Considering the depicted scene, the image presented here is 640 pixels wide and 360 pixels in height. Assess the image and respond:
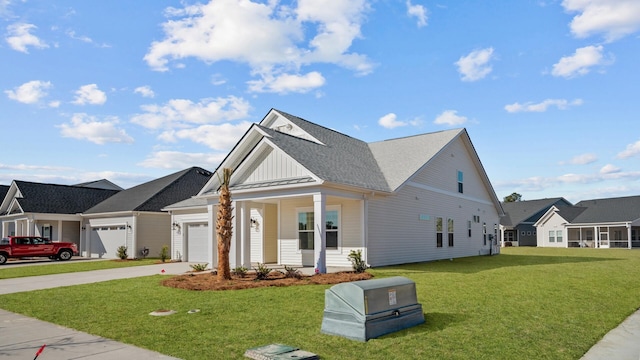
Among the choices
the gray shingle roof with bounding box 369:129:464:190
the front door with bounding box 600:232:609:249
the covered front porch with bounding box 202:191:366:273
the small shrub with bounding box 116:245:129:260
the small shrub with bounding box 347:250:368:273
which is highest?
the gray shingle roof with bounding box 369:129:464:190

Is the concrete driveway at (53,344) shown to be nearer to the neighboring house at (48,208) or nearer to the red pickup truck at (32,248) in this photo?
the red pickup truck at (32,248)

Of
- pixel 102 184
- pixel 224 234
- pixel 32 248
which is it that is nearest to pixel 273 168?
pixel 224 234

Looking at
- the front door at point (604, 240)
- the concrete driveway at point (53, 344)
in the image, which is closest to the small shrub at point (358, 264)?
the concrete driveway at point (53, 344)

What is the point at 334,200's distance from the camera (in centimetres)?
1956

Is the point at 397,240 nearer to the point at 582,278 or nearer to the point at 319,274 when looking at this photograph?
the point at 319,274

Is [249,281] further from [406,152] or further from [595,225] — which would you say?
[595,225]

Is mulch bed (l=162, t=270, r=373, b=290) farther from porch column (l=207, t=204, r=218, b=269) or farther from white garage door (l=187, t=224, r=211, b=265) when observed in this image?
white garage door (l=187, t=224, r=211, b=265)

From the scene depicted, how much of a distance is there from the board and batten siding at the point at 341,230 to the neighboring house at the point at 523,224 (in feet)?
Answer: 144

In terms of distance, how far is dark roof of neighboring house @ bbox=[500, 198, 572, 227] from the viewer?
198 ft

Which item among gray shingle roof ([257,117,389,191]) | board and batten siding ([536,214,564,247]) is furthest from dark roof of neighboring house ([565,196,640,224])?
gray shingle roof ([257,117,389,191])

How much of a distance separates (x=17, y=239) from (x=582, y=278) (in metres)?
29.0

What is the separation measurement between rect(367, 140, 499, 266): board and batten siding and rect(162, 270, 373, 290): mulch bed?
12.6ft

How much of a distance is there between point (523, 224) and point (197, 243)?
47.0m

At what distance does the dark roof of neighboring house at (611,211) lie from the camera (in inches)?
1905
